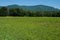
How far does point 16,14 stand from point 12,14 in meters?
1.25

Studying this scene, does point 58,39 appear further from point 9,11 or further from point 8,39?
point 9,11

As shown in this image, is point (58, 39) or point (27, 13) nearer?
point (58, 39)

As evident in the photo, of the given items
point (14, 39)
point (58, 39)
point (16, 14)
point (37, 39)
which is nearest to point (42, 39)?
point (37, 39)

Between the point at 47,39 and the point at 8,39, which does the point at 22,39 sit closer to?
the point at 8,39

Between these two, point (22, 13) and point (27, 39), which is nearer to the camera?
point (27, 39)

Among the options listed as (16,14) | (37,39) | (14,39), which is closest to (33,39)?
(37,39)

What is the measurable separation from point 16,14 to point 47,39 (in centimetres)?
4085

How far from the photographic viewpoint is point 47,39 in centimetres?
752

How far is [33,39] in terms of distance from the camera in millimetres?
7527

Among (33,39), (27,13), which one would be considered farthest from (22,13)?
(33,39)

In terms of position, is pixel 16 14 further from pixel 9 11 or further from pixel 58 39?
pixel 58 39

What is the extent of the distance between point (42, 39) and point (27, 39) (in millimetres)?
666

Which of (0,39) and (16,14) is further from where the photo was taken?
(16,14)

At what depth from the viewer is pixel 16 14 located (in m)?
48.0
